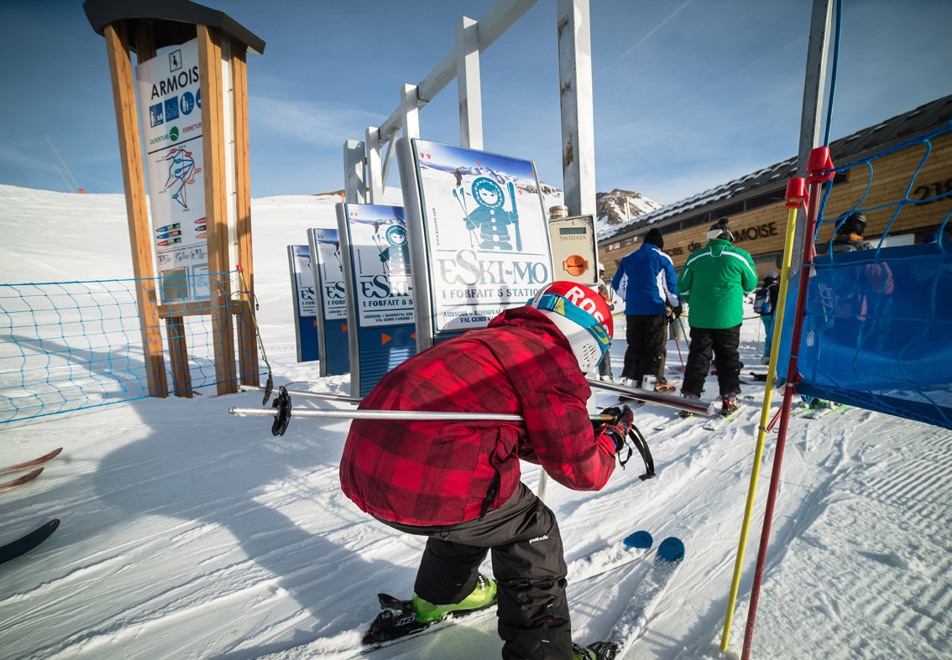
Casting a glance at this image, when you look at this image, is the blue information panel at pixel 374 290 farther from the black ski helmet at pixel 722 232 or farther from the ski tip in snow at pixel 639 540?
the black ski helmet at pixel 722 232

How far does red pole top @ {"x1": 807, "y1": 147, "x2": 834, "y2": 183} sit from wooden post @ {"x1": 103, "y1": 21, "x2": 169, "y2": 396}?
586 centimetres

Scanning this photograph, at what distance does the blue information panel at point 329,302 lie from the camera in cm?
516

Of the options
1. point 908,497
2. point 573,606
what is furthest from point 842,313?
point 908,497

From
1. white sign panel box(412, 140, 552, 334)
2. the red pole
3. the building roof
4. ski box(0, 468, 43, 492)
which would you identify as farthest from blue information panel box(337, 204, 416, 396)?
the building roof

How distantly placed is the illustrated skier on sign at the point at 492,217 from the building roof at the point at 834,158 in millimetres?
7148

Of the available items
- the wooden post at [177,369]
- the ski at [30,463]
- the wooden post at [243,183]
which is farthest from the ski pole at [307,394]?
the wooden post at [177,369]

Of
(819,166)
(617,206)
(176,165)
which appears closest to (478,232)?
(819,166)

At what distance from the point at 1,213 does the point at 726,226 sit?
36070mm

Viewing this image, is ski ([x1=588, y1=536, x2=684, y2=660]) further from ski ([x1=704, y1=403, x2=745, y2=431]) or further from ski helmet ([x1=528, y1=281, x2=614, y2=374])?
ski ([x1=704, y1=403, x2=745, y2=431])

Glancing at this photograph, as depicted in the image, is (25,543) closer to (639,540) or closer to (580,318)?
(580,318)

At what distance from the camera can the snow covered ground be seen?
5.04 ft

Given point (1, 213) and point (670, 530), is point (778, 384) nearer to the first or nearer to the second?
point (670, 530)

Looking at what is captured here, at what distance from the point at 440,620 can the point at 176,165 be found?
5661mm

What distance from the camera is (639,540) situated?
6.60 ft
